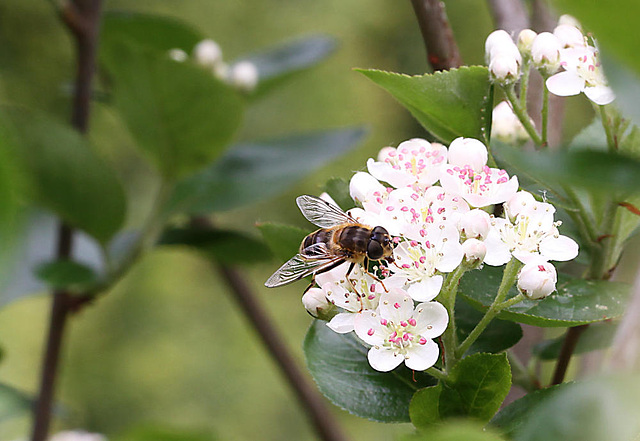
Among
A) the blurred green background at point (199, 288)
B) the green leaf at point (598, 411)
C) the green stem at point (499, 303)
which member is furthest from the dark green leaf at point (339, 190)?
the blurred green background at point (199, 288)

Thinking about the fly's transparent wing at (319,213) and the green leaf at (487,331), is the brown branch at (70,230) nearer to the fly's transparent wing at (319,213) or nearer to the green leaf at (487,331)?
the fly's transparent wing at (319,213)

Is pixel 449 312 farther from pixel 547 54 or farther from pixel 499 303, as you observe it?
pixel 547 54

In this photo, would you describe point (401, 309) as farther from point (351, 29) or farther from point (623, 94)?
point (351, 29)

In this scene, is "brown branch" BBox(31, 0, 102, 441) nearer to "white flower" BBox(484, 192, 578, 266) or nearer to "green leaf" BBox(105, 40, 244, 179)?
"green leaf" BBox(105, 40, 244, 179)

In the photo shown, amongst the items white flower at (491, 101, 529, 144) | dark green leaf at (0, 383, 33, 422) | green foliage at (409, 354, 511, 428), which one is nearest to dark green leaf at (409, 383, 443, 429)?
green foliage at (409, 354, 511, 428)

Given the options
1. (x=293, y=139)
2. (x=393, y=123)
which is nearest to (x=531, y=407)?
(x=293, y=139)

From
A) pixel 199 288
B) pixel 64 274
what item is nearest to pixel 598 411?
pixel 64 274
